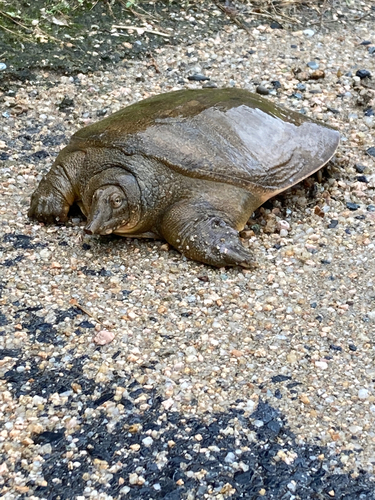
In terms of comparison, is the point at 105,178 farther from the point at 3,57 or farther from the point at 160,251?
the point at 3,57

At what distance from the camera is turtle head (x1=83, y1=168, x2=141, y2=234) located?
3246 mm

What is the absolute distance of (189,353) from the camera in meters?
2.75

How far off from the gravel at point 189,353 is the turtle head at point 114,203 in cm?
20

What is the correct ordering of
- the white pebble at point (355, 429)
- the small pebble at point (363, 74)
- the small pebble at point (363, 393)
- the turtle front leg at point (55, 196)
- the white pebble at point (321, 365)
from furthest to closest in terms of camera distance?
the small pebble at point (363, 74)
the turtle front leg at point (55, 196)
the white pebble at point (321, 365)
the small pebble at point (363, 393)
the white pebble at point (355, 429)

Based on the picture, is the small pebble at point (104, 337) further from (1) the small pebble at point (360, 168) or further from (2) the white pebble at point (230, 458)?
(1) the small pebble at point (360, 168)

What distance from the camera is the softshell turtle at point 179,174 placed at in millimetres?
3293

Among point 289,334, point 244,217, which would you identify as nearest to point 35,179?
point 244,217

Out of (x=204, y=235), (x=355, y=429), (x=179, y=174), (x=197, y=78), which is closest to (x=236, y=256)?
(x=204, y=235)

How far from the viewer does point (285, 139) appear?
12.1 ft

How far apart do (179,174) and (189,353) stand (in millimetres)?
1122

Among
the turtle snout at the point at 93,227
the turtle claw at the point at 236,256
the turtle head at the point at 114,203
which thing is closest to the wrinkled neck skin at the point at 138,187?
the turtle head at the point at 114,203

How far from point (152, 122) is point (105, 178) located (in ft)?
1.43

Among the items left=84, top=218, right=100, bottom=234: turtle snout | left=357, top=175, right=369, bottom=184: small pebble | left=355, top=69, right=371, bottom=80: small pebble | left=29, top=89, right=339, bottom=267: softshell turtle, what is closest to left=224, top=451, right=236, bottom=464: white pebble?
left=29, top=89, right=339, bottom=267: softshell turtle

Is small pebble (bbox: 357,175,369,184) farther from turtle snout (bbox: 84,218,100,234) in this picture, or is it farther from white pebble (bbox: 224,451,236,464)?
white pebble (bbox: 224,451,236,464)
